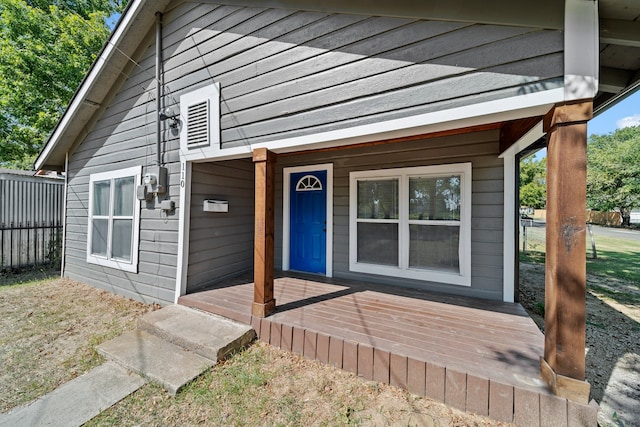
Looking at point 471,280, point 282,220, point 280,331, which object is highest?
point 282,220

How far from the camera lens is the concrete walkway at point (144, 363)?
6.59ft

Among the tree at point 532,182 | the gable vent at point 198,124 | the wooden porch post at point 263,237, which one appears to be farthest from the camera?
the tree at point 532,182

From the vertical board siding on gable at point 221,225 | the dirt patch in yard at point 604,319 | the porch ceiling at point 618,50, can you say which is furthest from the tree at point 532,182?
the vertical board siding on gable at point 221,225

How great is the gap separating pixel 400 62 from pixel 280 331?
9.16ft

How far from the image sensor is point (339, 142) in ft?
8.74

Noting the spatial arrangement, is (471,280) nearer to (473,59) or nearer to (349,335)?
(349,335)

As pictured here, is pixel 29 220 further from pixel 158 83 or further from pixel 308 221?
pixel 308 221

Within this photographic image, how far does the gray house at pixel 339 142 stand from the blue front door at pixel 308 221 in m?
0.03

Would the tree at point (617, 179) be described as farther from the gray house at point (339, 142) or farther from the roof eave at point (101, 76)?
the roof eave at point (101, 76)

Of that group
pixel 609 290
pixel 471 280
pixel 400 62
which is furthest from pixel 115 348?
pixel 609 290

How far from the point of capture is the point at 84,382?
2.35 m

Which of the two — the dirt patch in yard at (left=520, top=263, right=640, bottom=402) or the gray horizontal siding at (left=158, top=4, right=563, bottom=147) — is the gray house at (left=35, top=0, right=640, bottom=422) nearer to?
the gray horizontal siding at (left=158, top=4, right=563, bottom=147)

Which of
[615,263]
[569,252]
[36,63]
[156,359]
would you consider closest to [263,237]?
[156,359]

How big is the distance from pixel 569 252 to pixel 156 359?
3.53 metres
